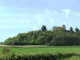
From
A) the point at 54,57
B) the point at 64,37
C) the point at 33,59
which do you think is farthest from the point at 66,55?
the point at 64,37

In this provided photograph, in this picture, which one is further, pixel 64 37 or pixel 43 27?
pixel 43 27

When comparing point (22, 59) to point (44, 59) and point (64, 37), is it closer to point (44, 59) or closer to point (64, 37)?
point (44, 59)

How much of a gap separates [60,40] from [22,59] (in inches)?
1751

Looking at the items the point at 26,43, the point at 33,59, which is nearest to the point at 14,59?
the point at 33,59

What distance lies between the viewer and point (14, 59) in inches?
238

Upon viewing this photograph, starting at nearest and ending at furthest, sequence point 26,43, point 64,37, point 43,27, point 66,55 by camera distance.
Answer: point 66,55 → point 26,43 → point 64,37 → point 43,27

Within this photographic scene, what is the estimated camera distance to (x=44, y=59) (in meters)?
7.88

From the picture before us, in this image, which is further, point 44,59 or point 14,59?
point 44,59

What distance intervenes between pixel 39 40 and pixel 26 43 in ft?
21.0

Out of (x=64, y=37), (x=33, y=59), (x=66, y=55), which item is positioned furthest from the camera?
(x=64, y=37)

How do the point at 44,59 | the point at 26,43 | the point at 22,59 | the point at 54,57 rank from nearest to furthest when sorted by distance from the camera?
the point at 22,59 → the point at 44,59 → the point at 54,57 → the point at 26,43

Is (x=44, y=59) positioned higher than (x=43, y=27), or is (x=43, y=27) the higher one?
(x=43, y=27)

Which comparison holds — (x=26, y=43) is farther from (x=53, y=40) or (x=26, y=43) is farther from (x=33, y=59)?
(x=33, y=59)

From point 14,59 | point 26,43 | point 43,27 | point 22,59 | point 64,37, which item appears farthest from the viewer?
point 43,27
